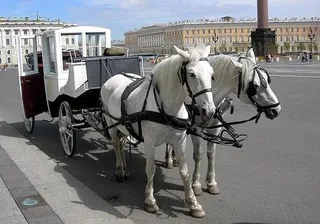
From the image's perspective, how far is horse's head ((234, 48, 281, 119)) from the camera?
4.89 metres

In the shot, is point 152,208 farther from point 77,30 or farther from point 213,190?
point 77,30

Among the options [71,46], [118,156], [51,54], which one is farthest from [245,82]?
[71,46]

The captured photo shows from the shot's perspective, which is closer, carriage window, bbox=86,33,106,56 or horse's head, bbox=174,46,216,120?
horse's head, bbox=174,46,216,120

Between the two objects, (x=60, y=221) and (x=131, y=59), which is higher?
(x=131, y=59)

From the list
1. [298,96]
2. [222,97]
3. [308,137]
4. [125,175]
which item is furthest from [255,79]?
[298,96]

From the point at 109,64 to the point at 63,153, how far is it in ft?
6.49

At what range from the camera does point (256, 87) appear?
4898mm

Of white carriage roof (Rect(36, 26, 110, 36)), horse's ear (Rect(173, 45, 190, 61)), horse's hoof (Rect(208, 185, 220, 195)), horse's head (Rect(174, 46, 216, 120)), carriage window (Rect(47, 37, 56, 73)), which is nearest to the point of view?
horse's head (Rect(174, 46, 216, 120))

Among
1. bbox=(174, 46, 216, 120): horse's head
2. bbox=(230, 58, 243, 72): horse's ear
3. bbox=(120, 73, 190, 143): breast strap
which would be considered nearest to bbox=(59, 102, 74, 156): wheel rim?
bbox=(120, 73, 190, 143): breast strap

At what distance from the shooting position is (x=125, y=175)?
20.2 ft

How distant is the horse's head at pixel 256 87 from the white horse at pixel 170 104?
0.75 meters

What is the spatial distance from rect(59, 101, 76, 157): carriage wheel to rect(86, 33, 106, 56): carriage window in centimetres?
162

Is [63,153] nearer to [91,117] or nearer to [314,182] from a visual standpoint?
[91,117]

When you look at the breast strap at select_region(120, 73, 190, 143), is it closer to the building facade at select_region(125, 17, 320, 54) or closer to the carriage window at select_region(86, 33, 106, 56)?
the carriage window at select_region(86, 33, 106, 56)
